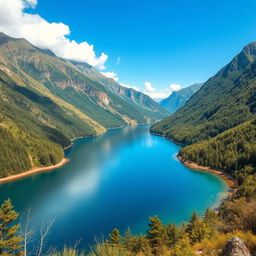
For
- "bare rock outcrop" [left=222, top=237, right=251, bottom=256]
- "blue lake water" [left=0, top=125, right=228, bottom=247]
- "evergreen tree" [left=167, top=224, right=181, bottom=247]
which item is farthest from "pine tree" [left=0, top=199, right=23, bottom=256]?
"bare rock outcrop" [left=222, top=237, right=251, bottom=256]

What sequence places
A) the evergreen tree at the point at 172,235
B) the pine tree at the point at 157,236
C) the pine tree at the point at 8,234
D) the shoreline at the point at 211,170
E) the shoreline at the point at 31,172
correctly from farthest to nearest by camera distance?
the shoreline at the point at 31,172 → the shoreline at the point at 211,170 → the evergreen tree at the point at 172,235 → the pine tree at the point at 157,236 → the pine tree at the point at 8,234

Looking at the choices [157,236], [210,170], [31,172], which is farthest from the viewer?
[31,172]

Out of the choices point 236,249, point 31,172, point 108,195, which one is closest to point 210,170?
point 108,195

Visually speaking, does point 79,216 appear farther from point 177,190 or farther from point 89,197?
point 177,190

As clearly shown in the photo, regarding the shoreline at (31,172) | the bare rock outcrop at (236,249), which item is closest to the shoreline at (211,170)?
the shoreline at (31,172)

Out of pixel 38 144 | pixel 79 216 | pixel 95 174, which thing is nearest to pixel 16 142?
pixel 38 144

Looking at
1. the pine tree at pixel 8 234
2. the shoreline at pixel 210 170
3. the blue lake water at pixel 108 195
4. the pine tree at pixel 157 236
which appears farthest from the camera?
the shoreline at pixel 210 170

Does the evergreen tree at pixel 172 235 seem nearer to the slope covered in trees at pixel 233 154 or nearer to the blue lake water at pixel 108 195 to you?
the blue lake water at pixel 108 195

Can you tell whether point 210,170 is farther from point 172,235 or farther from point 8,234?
point 8,234
